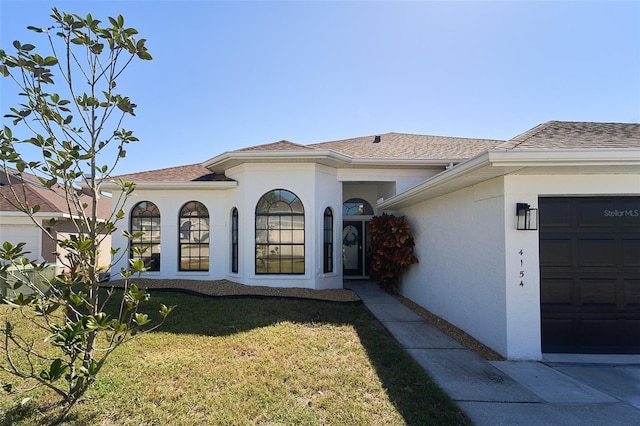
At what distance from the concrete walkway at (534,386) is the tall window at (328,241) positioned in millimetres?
4524

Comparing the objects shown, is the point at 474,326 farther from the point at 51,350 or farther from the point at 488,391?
the point at 51,350

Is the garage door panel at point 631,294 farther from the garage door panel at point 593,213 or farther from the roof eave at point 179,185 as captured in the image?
the roof eave at point 179,185

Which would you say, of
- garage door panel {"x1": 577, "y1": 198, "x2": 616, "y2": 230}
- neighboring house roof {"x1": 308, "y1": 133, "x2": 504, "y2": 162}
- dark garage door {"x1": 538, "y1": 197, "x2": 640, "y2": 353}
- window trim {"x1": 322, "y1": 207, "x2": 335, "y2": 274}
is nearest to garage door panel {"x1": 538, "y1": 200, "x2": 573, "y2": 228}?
dark garage door {"x1": 538, "y1": 197, "x2": 640, "y2": 353}

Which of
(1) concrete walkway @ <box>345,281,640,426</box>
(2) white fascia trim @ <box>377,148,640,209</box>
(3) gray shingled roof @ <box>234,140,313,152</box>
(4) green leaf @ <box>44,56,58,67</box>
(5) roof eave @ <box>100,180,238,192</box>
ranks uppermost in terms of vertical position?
(3) gray shingled roof @ <box>234,140,313,152</box>

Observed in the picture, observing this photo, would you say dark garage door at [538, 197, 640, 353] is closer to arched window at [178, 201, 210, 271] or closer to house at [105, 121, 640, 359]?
house at [105, 121, 640, 359]

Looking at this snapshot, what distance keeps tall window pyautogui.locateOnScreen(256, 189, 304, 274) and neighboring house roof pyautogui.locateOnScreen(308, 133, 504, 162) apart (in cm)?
274

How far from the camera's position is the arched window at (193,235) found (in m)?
11.0

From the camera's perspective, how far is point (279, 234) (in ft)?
32.0

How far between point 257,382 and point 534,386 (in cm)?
372

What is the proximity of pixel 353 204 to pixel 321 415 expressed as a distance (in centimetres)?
964

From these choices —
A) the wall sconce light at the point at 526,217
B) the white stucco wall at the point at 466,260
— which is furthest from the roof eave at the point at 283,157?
the wall sconce light at the point at 526,217

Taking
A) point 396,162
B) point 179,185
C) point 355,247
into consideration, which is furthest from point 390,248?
point 179,185

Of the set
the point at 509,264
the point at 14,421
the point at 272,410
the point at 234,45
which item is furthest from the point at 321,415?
the point at 234,45

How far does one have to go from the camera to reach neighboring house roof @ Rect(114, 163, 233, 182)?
1088 centimetres
